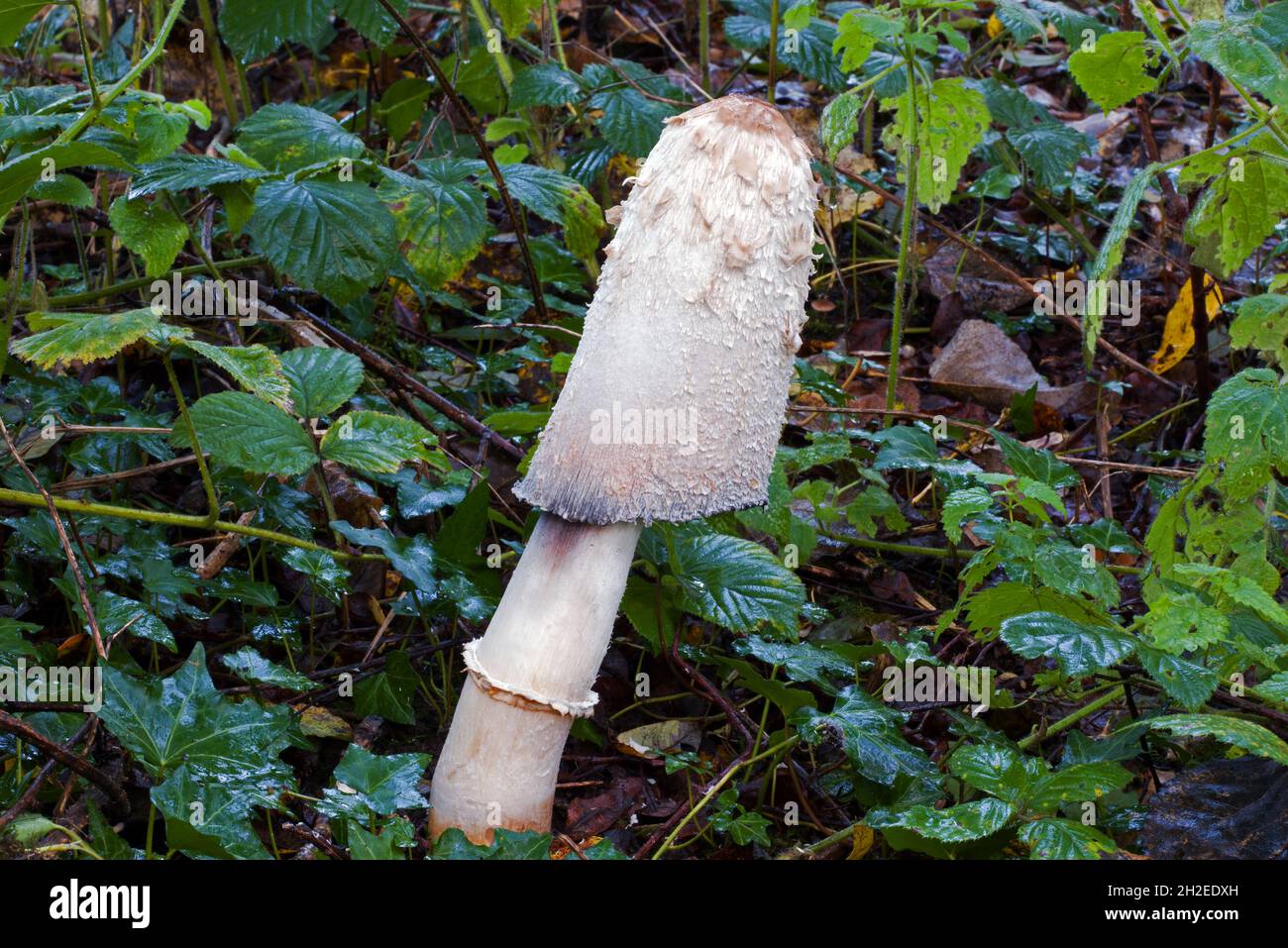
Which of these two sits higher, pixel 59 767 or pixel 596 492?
pixel 596 492

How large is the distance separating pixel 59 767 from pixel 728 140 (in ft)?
7.65

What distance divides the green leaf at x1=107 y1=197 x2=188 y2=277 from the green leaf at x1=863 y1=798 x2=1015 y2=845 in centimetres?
281

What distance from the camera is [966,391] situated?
5.95 meters

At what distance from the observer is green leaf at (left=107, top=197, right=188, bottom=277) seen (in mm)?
3828

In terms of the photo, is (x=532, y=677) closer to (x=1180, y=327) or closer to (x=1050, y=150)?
(x=1050, y=150)

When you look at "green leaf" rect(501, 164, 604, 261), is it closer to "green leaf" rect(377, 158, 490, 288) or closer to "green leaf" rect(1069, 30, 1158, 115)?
"green leaf" rect(377, 158, 490, 288)

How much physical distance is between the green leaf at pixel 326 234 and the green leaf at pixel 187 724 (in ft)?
4.57

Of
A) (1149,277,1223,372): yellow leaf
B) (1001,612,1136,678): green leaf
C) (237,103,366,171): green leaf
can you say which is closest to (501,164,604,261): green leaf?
(237,103,366,171): green leaf

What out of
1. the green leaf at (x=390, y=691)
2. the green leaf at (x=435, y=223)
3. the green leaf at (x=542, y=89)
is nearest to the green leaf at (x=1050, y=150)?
the green leaf at (x=542, y=89)

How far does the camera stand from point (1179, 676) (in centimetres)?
304

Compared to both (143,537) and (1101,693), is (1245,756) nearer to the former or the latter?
(1101,693)

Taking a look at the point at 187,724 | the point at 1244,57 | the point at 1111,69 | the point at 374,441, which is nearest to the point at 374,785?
the point at 187,724

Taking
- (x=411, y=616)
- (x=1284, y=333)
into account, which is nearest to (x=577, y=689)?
(x=411, y=616)

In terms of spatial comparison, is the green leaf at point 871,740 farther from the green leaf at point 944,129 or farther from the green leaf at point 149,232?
the green leaf at point 149,232
